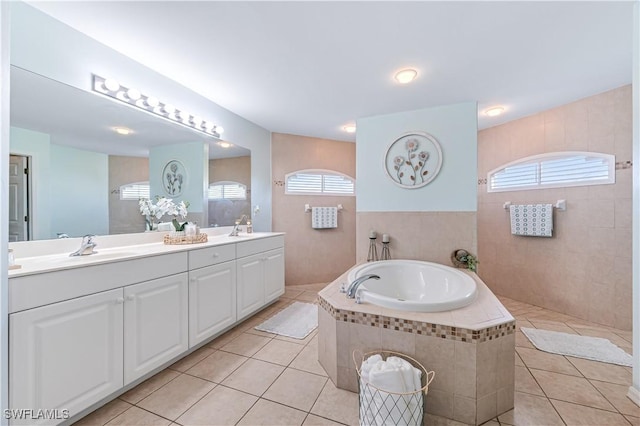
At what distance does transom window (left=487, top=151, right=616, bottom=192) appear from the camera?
2.52 meters

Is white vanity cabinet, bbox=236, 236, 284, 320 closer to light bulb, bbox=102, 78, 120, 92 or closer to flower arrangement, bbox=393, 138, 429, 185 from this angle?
light bulb, bbox=102, 78, 120, 92

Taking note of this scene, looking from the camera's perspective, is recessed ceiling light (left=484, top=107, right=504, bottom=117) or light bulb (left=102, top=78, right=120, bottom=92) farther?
recessed ceiling light (left=484, top=107, right=504, bottom=117)

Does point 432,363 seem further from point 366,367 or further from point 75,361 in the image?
point 75,361

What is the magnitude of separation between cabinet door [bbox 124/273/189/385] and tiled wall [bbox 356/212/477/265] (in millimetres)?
1985

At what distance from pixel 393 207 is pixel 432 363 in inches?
71.1

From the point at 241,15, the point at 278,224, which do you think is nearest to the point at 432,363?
the point at 241,15

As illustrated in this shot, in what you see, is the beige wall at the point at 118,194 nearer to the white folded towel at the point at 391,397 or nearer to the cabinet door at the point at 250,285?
the cabinet door at the point at 250,285

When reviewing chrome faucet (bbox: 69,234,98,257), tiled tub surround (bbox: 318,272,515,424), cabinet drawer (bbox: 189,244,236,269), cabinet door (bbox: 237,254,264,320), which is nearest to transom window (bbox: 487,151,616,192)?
tiled tub surround (bbox: 318,272,515,424)

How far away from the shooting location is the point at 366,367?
1.36m

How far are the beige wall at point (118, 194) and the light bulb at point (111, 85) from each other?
49 cm

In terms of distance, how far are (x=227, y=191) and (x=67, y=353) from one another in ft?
6.44

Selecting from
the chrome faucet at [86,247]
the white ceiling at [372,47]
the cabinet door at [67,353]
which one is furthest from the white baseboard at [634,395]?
the chrome faucet at [86,247]

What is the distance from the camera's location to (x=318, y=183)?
3.99 metres

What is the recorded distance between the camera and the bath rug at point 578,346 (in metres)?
1.93
